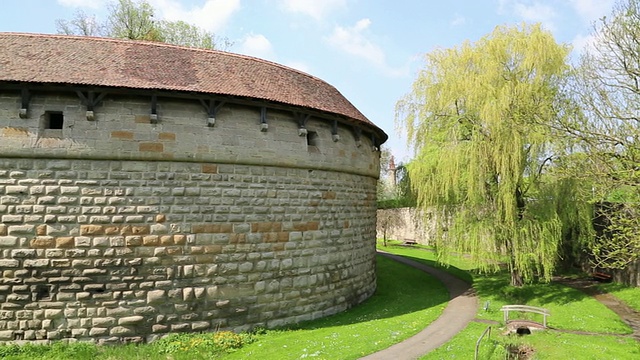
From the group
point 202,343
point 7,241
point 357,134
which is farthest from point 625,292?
point 7,241

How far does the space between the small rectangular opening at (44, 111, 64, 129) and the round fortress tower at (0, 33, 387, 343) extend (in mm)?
21

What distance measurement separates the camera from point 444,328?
948 cm

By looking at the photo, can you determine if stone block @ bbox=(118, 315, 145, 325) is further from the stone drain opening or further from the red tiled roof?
the stone drain opening

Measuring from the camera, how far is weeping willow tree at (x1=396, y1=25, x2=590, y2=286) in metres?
11.5

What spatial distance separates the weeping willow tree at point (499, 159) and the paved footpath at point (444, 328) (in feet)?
4.45

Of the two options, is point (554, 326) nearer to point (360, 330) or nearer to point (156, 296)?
point (360, 330)

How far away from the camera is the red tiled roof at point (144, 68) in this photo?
26.8 ft

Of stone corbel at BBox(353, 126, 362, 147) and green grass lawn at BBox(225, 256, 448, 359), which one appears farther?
stone corbel at BBox(353, 126, 362, 147)

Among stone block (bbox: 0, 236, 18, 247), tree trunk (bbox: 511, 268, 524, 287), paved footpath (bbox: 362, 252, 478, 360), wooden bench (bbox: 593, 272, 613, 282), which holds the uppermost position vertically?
stone block (bbox: 0, 236, 18, 247)

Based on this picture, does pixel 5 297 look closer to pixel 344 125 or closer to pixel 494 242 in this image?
pixel 344 125

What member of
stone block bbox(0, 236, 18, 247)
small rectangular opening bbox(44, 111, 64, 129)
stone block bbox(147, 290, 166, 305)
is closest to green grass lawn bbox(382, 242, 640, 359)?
stone block bbox(147, 290, 166, 305)

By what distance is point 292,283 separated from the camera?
9.73 m

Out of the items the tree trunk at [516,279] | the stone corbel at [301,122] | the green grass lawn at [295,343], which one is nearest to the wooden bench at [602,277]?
the tree trunk at [516,279]

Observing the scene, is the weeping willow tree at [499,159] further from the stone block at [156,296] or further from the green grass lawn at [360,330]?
the stone block at [156,296]
